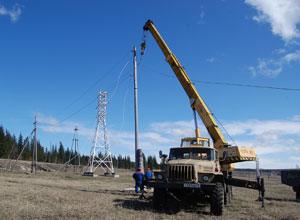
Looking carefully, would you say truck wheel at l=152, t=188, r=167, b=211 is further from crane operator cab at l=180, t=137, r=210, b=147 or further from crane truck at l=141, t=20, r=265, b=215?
crane operator cab at l=180, t=137, r=210, b=147

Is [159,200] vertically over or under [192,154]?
under

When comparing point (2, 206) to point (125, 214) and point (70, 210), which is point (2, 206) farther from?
point (125, 214)

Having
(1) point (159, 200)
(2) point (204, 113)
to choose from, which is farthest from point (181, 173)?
(2) point (204, 113)

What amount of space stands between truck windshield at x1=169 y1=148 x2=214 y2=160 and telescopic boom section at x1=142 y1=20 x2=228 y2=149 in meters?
5.23

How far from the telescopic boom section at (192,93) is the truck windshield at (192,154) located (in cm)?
523

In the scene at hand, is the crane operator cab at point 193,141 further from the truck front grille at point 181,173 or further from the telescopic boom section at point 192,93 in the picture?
the truck front grille at point 181,173

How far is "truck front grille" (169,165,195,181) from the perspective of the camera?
10086mm

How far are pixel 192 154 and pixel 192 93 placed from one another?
8012 mm

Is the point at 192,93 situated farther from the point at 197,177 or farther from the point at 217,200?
the point at 217,200

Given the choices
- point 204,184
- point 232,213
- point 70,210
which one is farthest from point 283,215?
point 70,210

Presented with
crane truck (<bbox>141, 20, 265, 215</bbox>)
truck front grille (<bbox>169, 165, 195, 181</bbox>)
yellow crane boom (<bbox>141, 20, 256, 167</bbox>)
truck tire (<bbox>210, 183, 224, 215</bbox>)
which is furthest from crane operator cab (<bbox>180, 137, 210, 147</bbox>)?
truck tire (<bbox>210, 183, 224, 215</bbox>)

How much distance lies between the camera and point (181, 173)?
33.5 feet

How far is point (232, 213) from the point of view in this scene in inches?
406

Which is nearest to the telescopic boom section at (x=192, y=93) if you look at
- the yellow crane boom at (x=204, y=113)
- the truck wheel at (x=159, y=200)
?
the yellow crane boom at (x=204, y=113)
